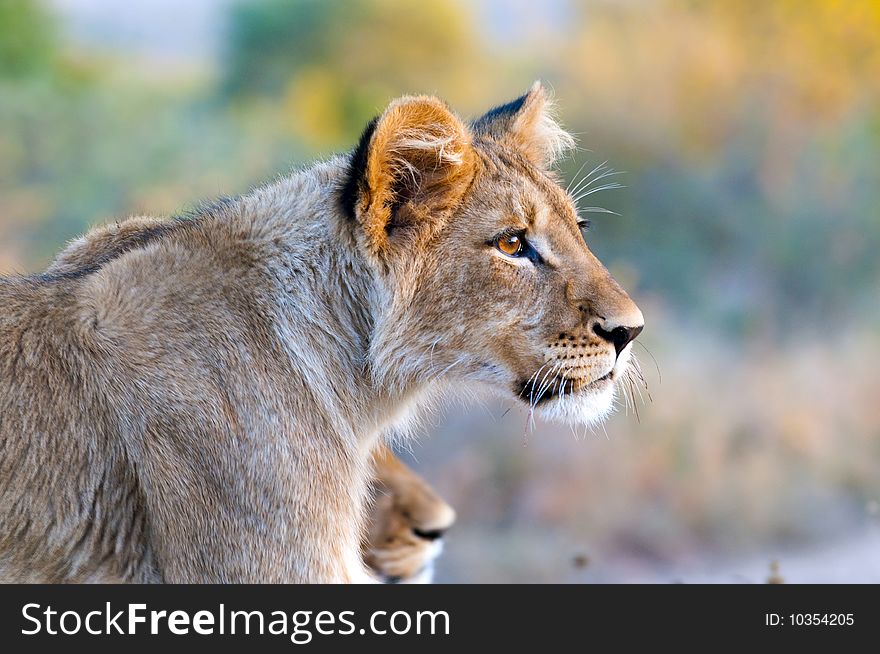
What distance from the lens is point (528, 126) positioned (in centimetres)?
506

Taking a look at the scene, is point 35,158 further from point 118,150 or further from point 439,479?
point 439,479

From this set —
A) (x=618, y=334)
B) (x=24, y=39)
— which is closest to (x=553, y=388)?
(x=618, y=334)

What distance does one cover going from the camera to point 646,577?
35.4 feet

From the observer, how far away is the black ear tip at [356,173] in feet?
13.4

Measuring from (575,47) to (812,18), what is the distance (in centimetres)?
351

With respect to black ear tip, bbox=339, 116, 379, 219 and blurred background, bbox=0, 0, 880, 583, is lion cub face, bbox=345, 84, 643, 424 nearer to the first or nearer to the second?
black ear tip, bbox=339, 116, 379, 219

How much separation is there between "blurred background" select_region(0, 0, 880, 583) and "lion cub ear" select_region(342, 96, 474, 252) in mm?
5370

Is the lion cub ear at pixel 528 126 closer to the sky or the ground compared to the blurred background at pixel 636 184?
closer to the ground

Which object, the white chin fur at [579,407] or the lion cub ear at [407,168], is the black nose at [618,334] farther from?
the lion cub ear at [407,168]

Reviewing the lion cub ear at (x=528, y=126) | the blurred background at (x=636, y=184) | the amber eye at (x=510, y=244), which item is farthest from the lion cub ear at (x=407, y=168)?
the blurred background at (x=636, y=184)

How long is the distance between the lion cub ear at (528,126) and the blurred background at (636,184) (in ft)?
15.5

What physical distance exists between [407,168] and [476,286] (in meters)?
0.50

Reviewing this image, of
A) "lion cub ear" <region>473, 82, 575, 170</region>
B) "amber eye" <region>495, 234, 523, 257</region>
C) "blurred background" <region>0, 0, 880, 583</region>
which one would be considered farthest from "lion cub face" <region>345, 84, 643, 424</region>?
"blurred background" <region>0, 0, 880, 583</region>

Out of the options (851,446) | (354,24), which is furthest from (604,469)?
(354,24)
